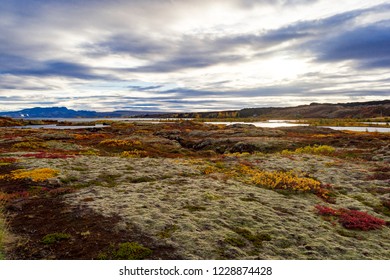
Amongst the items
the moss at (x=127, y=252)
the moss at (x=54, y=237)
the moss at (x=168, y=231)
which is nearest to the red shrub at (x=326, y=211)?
the moss at (x=168, y=231)


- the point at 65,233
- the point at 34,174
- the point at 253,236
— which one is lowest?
the point at 253,236

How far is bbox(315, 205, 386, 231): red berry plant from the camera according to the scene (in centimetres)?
1445

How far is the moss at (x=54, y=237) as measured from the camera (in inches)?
427

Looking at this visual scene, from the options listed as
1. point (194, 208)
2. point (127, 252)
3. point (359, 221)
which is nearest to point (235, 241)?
point (194, 208)

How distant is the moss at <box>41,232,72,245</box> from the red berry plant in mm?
13827

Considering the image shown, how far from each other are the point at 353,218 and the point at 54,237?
601 inches

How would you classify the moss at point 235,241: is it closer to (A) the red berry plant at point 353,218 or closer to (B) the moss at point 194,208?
(B) the moss at point 194,208

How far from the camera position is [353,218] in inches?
598

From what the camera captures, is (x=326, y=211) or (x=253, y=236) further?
(x=326, y=211)

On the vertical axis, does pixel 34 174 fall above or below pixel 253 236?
above

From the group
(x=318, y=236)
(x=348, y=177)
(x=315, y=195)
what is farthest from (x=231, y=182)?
(x=348, y=177)

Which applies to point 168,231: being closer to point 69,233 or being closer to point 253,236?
point 253,236

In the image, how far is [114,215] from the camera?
13.6 meters
